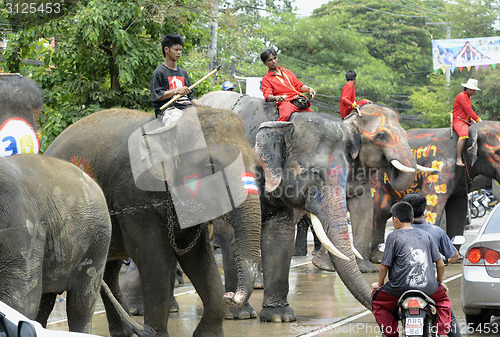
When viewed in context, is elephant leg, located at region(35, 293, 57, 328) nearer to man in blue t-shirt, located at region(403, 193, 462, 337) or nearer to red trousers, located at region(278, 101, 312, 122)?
man in blue t-shirt, located at region(403, 193, 462, 337)

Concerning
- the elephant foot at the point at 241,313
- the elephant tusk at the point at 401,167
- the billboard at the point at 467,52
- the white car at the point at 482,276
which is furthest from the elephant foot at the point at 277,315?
the billboard at the point at 467,52

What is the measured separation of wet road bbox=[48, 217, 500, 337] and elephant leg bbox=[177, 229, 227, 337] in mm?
607

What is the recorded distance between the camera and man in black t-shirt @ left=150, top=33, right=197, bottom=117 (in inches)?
302

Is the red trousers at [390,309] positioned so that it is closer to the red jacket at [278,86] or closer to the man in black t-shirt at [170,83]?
the man in black t-shirt at [170,83]

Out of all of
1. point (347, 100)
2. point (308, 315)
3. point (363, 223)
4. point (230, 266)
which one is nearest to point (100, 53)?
point (347, 100)

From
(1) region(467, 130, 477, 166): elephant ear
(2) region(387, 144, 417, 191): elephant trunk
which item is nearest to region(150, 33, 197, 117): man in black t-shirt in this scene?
(2) region(387, 144, 417, 191): elephant trunk

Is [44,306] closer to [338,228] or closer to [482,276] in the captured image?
[338,228]

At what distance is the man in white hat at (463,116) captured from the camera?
1410 centimetres

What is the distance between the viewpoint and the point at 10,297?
16.4 ft

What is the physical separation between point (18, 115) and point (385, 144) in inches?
230

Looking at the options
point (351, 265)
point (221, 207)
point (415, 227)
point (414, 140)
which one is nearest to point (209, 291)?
point (221, 207)

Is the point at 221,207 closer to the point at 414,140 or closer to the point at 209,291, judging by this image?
the point at 209,291

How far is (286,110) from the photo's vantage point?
8.98m

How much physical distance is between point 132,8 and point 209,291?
6.38 m
